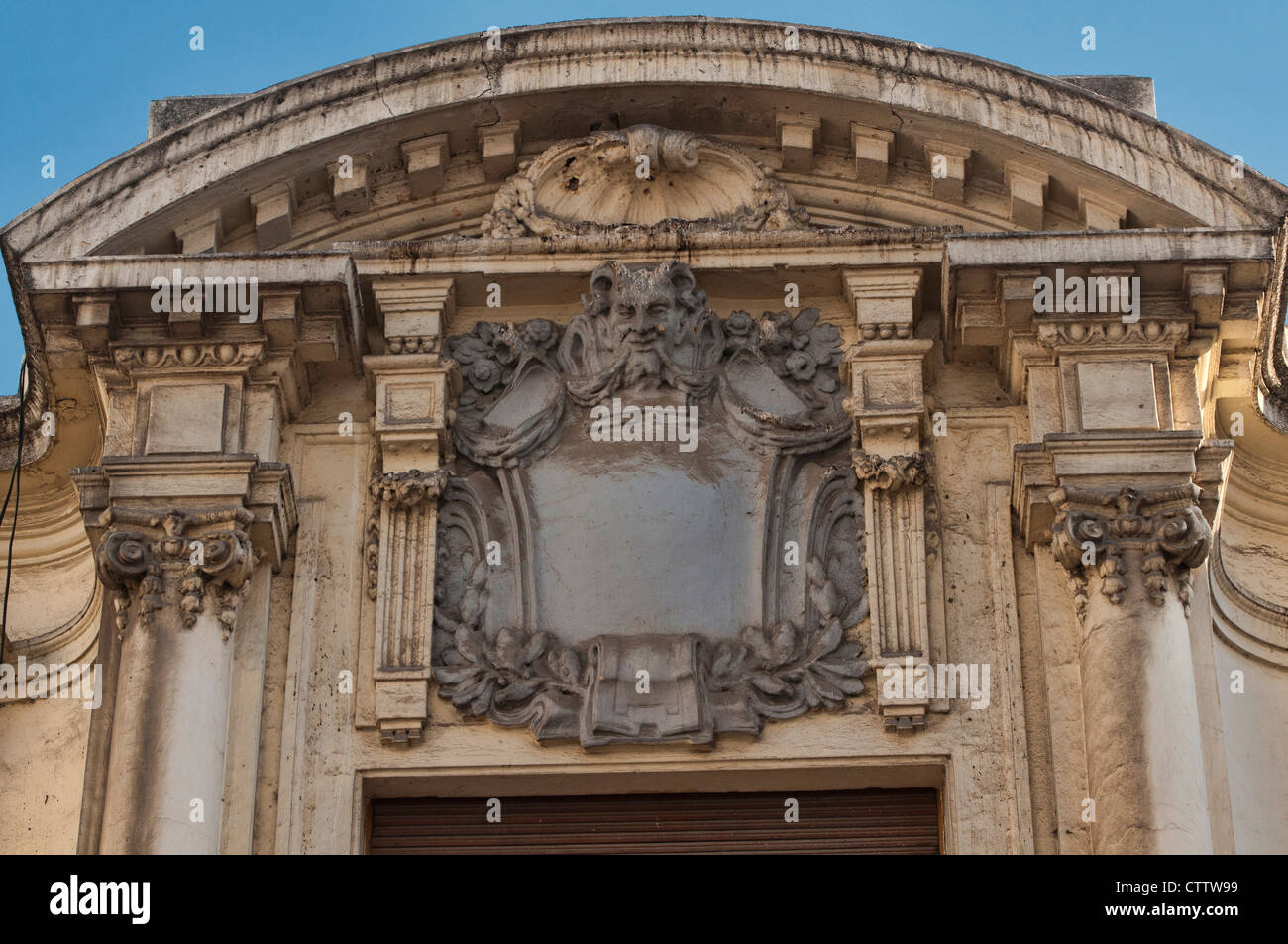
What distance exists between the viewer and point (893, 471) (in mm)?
12953

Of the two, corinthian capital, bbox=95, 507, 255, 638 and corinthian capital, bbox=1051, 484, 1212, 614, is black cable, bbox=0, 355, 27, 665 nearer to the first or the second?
corinthian capital, bbox=95, 507, 255, 638

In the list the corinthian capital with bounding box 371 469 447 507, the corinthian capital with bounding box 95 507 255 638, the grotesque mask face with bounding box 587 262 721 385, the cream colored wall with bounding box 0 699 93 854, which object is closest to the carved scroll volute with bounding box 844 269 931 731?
the grotesque mask face with bounding box 587 262 721 385

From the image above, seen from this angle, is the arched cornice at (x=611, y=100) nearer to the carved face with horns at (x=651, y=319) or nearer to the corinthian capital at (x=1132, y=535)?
the carved face with horns at (x=651, y=319)

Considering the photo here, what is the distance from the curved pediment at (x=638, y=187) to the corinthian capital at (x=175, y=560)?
7.64 feet

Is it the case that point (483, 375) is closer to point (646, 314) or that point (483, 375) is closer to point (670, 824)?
point (646, 314)

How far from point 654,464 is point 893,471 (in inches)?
47.5

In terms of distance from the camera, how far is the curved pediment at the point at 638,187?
45.7ft

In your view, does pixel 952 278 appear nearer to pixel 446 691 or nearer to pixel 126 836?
pixel 446 691

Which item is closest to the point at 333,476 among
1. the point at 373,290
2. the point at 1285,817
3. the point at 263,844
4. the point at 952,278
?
the point at 373,290

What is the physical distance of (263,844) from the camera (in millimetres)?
12328

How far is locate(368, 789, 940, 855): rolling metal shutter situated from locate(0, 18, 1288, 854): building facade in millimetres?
22
